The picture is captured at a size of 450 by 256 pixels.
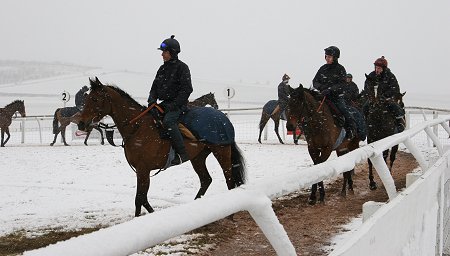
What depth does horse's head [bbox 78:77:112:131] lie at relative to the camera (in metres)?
6.98

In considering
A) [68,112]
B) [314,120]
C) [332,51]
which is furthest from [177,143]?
[68,112]

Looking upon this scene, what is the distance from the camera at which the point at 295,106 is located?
27.2 feet

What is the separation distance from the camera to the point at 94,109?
22.9 ft

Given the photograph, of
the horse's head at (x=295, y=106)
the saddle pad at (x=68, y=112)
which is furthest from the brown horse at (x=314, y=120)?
the saddle pad at (x=68, y=112)

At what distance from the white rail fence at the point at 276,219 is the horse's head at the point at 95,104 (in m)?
4.31

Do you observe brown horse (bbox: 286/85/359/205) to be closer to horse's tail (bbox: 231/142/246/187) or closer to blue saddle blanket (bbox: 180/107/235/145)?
horse's tail (bbox: 231/142/246/187)

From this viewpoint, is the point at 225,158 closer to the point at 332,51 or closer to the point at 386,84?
the point at 332,51

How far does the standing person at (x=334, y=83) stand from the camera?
8.58 m

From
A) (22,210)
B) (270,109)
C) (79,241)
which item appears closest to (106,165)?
(22,210)

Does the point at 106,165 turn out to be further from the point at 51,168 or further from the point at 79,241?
the point at 79,241

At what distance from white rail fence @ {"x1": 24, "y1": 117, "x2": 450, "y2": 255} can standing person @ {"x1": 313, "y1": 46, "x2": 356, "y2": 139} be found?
465 cm

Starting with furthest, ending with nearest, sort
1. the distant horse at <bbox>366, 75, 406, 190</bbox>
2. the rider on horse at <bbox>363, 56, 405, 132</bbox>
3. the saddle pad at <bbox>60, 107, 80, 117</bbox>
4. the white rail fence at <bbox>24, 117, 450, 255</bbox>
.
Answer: the saddle pad at <bbox>60, 107, 80, 117</bbox> → the distant horse at <bbox>366, 75, 406, 190</bbox> → the rider on horse at <bbox>363, 56, 405, 132</bbox> → the white rail fence at <bbox>24, 117, 450, 255</bbox>

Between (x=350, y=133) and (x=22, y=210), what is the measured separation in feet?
18.4

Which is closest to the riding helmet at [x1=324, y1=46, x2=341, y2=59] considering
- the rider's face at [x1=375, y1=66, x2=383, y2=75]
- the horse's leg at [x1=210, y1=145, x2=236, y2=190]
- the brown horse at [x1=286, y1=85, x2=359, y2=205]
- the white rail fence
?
the brown horse at [x1=286, y1=85, x2=359, y2=205]
